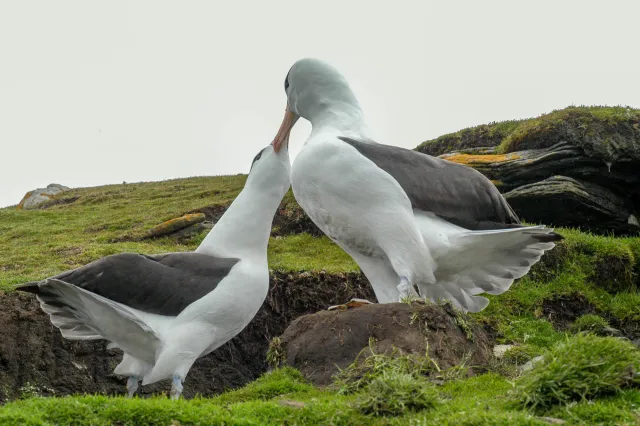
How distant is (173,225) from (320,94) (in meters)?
7.44

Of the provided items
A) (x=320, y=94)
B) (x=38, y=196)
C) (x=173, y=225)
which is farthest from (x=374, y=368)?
(x=38, y=196)

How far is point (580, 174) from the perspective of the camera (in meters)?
15.4

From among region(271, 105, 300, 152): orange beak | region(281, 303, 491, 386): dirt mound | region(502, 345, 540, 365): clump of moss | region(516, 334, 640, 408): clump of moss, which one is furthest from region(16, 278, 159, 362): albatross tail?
region(502, 345, 540, 365): clump of moss

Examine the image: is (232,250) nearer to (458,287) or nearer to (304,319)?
(304,319)

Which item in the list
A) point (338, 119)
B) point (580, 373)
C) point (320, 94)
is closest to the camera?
Answer: point (580, 373)

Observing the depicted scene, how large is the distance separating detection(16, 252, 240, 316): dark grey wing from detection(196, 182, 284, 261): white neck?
0.45 m

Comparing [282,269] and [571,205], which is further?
[571,205]

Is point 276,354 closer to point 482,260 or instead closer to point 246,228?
point 246,228

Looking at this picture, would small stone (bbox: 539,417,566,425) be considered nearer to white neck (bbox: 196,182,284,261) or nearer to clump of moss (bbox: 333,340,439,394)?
clump of moss (bbox: 333,340,439,394)

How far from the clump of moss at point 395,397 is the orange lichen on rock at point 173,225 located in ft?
33.7

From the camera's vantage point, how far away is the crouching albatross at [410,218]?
8484mm

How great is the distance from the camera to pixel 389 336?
8086 mm

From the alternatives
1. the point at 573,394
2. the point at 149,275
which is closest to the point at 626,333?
the point at 573,394

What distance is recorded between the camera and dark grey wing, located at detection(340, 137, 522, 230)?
8781 mm
